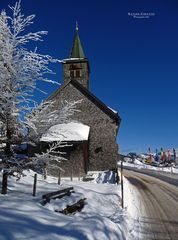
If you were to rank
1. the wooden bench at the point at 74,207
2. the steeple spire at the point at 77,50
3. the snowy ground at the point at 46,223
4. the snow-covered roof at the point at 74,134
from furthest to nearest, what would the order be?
1. the steeple spire at the point at 77,50
2. the snow-covered roof at the point at 74,134
3. the wooden bench at the point at 74,207
4. the snowy ground at the point at 46,223

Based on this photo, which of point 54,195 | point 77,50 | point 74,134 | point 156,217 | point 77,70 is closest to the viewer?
point 54,195

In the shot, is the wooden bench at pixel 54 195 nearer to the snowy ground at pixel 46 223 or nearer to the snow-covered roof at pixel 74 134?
the snowy ground at pixel 46 223

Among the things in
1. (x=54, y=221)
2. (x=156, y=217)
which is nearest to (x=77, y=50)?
(x=156, y=217)

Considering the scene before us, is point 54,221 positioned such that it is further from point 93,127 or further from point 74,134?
point 93,127

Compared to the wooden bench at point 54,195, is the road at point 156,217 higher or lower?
lower

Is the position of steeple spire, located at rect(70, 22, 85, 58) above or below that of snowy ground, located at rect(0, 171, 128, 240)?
above

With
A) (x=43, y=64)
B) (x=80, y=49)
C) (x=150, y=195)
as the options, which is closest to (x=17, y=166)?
(x=43, y=64)

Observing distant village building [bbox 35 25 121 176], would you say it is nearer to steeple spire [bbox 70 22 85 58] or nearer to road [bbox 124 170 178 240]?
steeple spire [bbox 70 22 85 58]

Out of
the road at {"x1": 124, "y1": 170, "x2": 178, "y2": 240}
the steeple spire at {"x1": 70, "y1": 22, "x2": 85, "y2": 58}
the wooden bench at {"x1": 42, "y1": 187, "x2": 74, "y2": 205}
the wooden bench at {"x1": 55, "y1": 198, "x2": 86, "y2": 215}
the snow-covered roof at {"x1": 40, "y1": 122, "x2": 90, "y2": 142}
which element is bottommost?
the road at {"x1": 124, "y1": 170, "x2": 178, "y2": 240}

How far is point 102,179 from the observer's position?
2197 centimetres

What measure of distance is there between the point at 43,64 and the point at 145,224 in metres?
7.57

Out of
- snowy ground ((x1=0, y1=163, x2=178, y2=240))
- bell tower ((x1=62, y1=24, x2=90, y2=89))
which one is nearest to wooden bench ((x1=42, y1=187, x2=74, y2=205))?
snowy ground ((x1=0, y1=163, x2=178, y2=240))

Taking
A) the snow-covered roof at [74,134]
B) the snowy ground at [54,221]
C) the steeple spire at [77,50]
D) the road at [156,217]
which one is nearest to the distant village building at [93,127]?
the snow-covered roof at [74,134]

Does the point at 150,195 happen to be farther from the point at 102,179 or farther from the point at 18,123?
the point at 18,123
